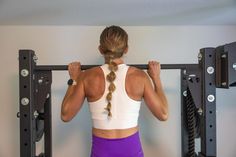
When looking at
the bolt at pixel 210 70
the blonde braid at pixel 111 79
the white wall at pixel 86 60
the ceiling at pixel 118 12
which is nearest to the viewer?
the blonde braid at pixel 111 79

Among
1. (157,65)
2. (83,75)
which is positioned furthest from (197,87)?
(83,75)

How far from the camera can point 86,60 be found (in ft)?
7.80

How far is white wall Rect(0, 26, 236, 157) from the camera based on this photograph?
235cm

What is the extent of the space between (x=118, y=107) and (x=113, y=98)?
57mm

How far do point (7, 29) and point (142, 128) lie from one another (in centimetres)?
138

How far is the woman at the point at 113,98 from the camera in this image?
5.06 ft

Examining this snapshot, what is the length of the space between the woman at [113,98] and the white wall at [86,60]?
2.59ft

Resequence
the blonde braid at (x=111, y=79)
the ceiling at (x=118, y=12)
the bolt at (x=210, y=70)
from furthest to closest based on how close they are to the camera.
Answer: the ceiling at (x=118, y=12), the bolt at (x=210, y=70), the blonde braid at (x=111, y=79)

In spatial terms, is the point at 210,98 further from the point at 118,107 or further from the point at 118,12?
the point at 118,12

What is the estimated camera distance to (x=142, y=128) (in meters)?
2.40

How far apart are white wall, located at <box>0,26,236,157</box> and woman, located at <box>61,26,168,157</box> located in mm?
788

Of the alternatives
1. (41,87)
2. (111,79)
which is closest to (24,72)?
(41,87)

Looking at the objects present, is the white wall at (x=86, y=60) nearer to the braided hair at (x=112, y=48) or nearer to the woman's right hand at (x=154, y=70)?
the woman's right hand at (x=154, y=70)

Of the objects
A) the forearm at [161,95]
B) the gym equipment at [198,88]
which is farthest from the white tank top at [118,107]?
the gym equipment at [198,88]
